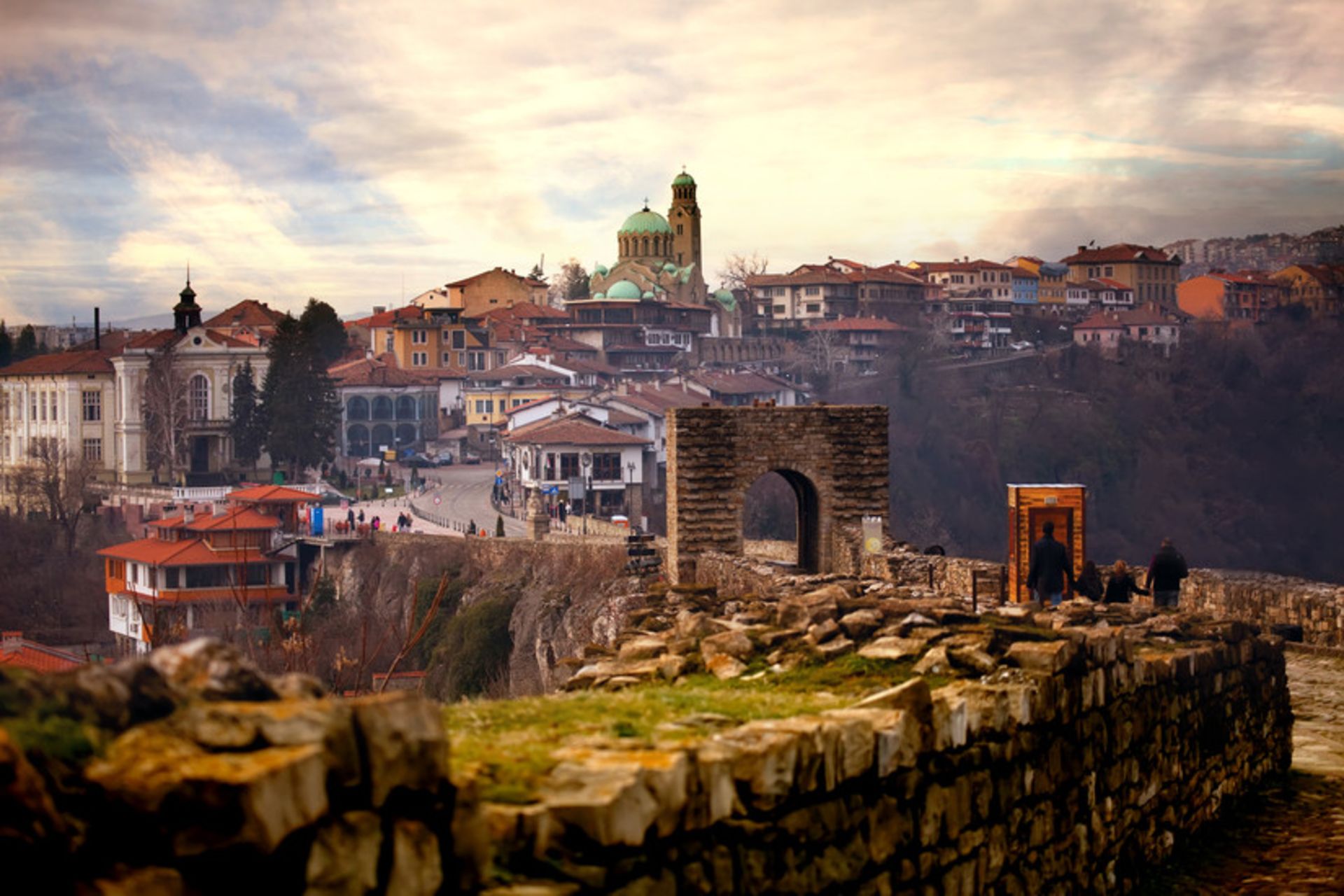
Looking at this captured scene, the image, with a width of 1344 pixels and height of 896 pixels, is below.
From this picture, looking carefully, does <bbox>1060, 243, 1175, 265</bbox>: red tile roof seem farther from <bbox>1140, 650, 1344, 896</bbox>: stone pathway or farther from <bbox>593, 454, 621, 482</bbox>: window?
<bbox>1140, 650, 1344, 896</bbox>: stone pathway

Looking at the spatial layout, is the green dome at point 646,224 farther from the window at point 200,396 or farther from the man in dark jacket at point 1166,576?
the man in dark jacket at point 1166,576

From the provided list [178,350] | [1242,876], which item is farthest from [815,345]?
[1242,876]

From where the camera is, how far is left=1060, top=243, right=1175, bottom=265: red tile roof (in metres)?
123

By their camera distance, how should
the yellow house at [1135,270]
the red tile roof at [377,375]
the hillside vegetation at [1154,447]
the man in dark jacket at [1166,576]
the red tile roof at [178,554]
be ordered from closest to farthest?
the man in dark jacket at [1166,576], the red tile roof at [178,554], the hillside vegetation at [1154,447], the red tile roof at [377,375], the yellow house at [1135,270]

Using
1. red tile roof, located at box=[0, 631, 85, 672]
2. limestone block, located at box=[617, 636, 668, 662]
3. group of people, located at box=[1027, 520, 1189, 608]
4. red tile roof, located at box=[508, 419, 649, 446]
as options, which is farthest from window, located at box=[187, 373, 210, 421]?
limestone block, located at box=[617, 636, 668, 662]

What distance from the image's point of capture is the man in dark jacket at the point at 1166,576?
43.7ft

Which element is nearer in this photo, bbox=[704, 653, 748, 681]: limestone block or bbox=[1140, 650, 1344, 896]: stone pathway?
bbox=[704, 653, 748, 681]: limestone block

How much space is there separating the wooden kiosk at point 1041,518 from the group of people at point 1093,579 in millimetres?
1909

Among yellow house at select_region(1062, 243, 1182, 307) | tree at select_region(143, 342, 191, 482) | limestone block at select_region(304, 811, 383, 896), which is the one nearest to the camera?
limestone block at select_region(304, 811, 383, 896)

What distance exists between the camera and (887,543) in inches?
639

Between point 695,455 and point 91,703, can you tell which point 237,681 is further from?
point 695,455

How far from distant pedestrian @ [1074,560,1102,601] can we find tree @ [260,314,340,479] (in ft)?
185

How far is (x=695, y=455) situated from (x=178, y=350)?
5999 cm

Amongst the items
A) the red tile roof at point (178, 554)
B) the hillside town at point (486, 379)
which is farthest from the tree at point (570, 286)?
the red tile roof at point (178, 554)
